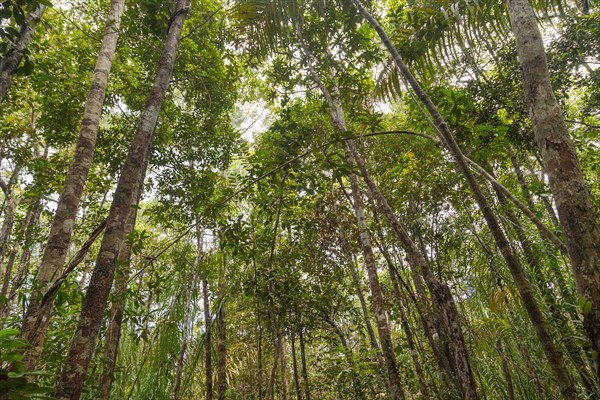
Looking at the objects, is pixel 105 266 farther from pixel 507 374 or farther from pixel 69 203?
pixel 507 374

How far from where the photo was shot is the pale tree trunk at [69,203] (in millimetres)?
2566

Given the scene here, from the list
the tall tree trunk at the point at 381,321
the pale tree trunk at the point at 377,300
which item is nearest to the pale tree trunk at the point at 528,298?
the pale tree trunk at the point at 377,300

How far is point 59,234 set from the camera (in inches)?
111

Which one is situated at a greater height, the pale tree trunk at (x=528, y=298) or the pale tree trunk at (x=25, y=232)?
the pale tree trunk at (x=25, y=232)

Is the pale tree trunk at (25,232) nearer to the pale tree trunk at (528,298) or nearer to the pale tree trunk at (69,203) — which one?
the pale tree trunk at (69,203)

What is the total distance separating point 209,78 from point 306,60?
179 cm

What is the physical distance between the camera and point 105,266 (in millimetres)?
1663

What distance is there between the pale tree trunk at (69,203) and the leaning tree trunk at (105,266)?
35.6 inches

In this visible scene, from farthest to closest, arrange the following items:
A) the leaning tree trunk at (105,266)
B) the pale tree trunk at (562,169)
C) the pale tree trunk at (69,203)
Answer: the pale tree trunk at (69,203), the leaning tree trunk at (105,266), the pale tree trunk at (562,169)

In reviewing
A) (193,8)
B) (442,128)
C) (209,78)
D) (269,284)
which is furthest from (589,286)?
(193,8)

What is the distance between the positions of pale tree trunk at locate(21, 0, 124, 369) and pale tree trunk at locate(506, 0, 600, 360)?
285 cm

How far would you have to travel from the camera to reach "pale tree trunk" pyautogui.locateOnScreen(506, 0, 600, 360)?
127 centimetres

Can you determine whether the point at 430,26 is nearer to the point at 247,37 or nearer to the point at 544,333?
the point at 247,37

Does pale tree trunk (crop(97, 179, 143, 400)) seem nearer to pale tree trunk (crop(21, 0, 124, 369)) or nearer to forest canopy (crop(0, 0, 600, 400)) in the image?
forest canopy (crop(0, 0, 600, 400))
